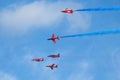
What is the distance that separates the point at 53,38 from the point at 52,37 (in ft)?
2.92

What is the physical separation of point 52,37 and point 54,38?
4.36ft

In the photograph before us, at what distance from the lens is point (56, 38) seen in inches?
7210

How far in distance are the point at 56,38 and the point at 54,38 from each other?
134cm

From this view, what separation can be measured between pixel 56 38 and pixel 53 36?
8.76 feet

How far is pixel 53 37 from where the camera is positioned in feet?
606

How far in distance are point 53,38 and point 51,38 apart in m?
0.88

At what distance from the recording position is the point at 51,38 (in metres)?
184

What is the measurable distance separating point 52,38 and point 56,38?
2172mm

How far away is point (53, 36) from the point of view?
185250 millimetres

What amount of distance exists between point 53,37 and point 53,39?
1161mm

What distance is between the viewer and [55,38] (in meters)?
184

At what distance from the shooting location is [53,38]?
605 feet

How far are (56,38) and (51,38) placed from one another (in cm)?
255

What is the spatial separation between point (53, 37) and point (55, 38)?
1328 mm
